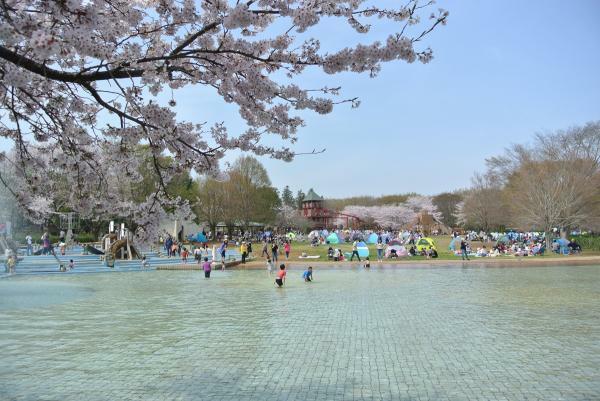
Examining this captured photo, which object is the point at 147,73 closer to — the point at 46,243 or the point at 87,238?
the point at 46,243

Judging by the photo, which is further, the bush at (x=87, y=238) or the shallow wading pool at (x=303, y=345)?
the bush at (x=87, y=238)

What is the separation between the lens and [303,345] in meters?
9.57

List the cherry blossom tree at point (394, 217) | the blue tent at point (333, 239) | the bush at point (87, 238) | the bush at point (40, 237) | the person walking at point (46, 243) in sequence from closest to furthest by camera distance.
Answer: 1. the person walking at point (46, 243)
2. the bush at point (40, 237)
3. the blue tent at point (333, 239)
4. the bush at point (87, 238)
5. the cherry blossom tree at point (394, 217)

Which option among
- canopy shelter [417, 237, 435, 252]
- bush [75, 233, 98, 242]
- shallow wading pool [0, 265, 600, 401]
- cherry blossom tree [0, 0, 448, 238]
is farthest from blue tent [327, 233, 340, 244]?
cherry blossom tree [0, 0, 448, 238]

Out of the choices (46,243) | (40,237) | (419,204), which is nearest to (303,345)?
(46,243)

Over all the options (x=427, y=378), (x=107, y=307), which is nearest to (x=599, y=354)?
(x=427, y=378)

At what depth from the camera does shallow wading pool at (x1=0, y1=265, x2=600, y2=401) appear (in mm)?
6973

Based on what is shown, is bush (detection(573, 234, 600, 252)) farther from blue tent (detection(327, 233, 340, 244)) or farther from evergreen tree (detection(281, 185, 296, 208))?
evergreen tree (detection(281, 185, 296, 208))

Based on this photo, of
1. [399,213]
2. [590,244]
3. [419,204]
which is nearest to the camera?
[590,244]

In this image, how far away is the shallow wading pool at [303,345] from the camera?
6.97 m

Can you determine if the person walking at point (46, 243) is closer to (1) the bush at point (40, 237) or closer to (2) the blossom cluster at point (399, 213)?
(1) the bush at point (40, 237)

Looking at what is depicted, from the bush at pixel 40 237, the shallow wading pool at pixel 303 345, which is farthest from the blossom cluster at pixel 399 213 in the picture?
the shallow wading pool at pixel 303 345

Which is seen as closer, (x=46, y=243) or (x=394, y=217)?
(x=46, y=243)

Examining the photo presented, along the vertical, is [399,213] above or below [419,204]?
below
